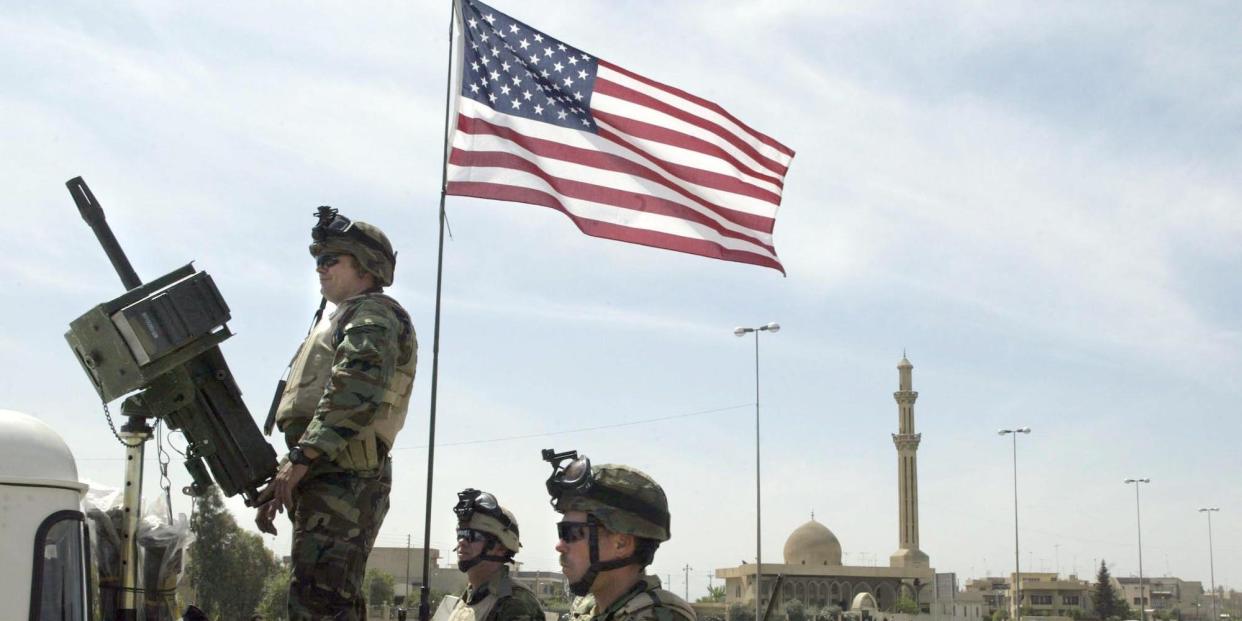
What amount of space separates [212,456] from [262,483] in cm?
23

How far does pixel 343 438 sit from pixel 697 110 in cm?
578

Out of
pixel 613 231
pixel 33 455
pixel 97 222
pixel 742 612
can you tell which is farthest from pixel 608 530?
pixel 742 612

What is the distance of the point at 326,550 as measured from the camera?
5.12 metres

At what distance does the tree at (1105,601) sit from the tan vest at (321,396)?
11134cm

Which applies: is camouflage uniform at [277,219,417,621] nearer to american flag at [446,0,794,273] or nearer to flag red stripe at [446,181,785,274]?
flag red stripe at [446,181,785,274]

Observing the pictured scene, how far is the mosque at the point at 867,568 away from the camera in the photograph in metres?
93.5

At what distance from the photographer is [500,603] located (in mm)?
5863

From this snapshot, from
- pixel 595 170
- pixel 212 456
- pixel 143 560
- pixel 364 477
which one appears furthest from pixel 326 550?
pixel 595 170

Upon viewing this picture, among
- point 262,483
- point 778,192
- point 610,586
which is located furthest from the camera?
point 778,192

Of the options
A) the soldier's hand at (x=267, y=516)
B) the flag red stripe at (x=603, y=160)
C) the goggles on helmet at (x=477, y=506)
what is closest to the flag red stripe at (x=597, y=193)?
the flag red stripe at (x=603, y=160)

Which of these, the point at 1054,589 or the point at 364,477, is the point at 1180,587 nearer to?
the point at 1054,589

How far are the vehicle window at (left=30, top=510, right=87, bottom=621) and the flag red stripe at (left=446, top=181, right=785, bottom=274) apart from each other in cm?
494

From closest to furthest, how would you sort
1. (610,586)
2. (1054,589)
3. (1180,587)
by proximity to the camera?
(610,586) < (1054,589) < (1180,587)

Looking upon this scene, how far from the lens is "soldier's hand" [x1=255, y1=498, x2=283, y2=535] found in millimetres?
5133
